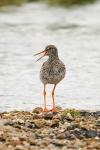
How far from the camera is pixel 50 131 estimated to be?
12.9 metres

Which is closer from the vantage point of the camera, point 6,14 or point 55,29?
point 55,29

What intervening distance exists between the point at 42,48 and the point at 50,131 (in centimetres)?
1665

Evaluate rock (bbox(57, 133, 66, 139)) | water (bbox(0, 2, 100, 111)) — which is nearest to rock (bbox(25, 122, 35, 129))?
rock (bbox(57, 133, 66, 139))

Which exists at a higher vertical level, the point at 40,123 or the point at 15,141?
the point at 40,123

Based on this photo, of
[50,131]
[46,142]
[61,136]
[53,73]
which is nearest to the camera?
[46,142]

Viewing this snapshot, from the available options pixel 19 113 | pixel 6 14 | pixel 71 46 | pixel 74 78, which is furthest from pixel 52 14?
pixel 19 113

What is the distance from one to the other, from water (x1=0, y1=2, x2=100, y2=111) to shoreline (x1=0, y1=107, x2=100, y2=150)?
4.10 metres

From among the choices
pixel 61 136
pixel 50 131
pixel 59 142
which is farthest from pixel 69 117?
pixel 59 142

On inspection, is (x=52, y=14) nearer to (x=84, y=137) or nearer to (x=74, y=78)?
(x=74, y=78)

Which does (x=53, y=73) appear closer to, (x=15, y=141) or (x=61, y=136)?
(x=61, y=136)

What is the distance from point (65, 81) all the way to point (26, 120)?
856 centimetres

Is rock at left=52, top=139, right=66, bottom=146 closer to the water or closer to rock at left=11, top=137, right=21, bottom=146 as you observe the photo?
rock at left=11, top=137, right=21, bottom=146

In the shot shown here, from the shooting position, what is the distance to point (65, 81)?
22.3m

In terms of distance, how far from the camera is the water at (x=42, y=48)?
1994cm
